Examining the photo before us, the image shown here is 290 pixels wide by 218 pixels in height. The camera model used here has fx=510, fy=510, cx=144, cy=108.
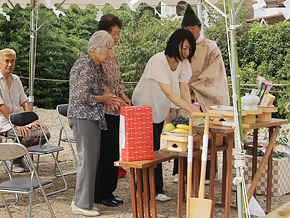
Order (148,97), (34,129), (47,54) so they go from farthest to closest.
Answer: (47,54) < (34,129) < (148,97)

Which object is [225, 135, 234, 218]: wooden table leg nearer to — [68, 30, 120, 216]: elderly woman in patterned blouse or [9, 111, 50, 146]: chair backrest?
[68, 30, 120, 216]: elderly woman in patterned blouse

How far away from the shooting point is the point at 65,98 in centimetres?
1546

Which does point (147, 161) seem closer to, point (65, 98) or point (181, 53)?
point (181, 53)

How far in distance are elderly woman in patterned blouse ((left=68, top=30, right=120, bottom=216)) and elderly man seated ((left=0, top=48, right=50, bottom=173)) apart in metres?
1.60

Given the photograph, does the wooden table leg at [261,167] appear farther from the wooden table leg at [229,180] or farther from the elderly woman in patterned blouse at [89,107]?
the elderly woman in patterned blouse at [89,107]

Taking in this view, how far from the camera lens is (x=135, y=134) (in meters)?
3.69

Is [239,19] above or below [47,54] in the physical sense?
above

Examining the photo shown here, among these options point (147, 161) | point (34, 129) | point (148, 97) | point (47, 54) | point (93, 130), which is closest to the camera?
point (147, 161)

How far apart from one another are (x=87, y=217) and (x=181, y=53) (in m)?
1.65

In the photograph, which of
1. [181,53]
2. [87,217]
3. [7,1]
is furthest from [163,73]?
[7,1]

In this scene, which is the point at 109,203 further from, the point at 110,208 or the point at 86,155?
the point at 86,155

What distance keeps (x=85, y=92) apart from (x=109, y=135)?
0.61m

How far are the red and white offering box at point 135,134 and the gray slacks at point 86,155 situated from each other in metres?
0.66

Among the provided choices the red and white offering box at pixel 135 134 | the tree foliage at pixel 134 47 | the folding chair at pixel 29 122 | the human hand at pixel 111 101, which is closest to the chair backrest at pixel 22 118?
the folding chair at pixel 29 122
